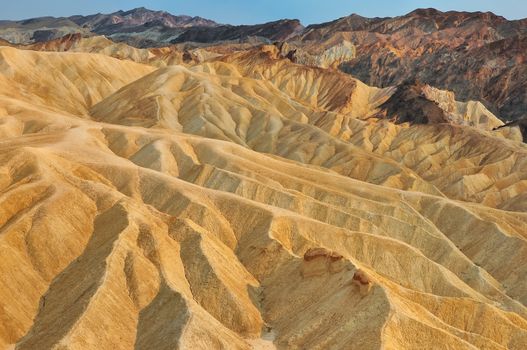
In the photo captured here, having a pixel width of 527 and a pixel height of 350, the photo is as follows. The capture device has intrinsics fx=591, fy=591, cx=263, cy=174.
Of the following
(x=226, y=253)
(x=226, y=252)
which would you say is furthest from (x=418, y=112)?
(x=226, y=253)

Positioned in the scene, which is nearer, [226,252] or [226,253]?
[226,253]

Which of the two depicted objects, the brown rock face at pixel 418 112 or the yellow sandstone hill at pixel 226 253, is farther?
the brown rock face at pixel 418 112

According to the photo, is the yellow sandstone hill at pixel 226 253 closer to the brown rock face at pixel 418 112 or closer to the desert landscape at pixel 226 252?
the desert landscape at pixel 226 252

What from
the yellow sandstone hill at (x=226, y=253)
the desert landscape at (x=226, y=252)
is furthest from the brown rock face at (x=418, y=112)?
the yellow sandstone hill at (x=226, y=253)

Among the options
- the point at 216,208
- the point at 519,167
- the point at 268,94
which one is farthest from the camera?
the point at 268,94

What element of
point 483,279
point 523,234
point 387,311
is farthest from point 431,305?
point 523,234

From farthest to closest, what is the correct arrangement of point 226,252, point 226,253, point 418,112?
point 418,112
point 226,252
point 226,253

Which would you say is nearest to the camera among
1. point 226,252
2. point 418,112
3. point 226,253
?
point 226,253

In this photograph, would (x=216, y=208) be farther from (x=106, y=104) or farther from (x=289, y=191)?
(x=106, y=104)

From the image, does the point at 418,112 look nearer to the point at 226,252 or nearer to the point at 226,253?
the point at 226,252

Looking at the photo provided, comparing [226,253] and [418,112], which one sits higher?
[226,253]

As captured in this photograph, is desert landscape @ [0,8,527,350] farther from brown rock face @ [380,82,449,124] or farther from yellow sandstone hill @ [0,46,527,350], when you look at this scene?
brown rock face @ [380,82,449,124]
